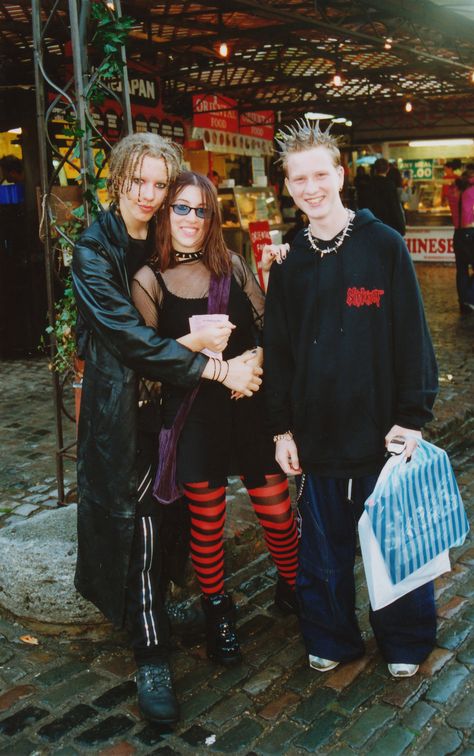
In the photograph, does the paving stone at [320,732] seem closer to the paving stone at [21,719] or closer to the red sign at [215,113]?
the paving stone at [21,719]

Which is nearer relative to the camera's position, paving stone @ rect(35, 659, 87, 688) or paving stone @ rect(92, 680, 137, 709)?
paving stone @ rect(92, 680, 137, 709)

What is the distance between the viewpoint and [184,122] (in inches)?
470

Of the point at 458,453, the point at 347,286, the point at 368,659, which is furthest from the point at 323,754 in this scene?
the point at 458,453

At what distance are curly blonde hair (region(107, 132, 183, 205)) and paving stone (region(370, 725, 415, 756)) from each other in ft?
7.14

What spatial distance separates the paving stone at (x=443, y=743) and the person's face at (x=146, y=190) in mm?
2170

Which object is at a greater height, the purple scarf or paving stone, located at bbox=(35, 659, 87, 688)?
the purple scarf

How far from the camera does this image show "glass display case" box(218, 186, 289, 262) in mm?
13352

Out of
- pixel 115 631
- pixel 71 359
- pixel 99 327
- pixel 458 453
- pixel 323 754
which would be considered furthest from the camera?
pixel 458 453

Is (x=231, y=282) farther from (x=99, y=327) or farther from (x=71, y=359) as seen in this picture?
(x=71, y=359)

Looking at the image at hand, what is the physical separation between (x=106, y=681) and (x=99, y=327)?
1470mm

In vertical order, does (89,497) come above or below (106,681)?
above

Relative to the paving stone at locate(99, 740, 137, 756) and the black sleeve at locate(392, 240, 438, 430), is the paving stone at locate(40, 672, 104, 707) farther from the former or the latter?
the black sleeve at locate(392, 240, 438, 430)

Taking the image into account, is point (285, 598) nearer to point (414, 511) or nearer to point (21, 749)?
point (414, 511)

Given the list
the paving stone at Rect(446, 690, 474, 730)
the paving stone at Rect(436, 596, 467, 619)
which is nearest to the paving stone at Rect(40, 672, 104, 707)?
the paving stone at Rect(446, 690, 474, 730)
